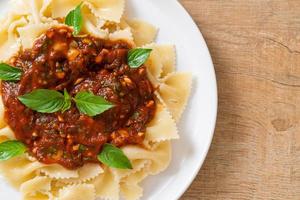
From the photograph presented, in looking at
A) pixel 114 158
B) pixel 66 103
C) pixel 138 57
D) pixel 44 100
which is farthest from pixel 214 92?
pixel 44 100

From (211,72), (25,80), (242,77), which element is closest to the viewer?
(25,80)

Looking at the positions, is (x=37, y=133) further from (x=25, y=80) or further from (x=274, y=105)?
(x=274, y=105)

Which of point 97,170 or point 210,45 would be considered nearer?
point 97,170

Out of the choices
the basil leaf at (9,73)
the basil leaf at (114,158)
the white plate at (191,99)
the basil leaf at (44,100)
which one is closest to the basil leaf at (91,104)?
the basil leaf at (44,100)

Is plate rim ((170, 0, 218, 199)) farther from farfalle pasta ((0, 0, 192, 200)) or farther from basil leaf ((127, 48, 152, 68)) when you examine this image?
basil leaf ((127, 48, 152, 68))

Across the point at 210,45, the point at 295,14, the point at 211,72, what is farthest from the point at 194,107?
the point at 295,14

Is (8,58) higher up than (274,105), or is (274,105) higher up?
(8,58)
